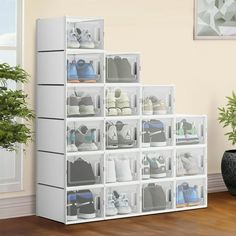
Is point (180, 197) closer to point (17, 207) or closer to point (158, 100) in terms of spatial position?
point (158, 100)

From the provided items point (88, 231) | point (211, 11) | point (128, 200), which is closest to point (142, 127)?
point (128, 200)

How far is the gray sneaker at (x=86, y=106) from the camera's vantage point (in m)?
6.21

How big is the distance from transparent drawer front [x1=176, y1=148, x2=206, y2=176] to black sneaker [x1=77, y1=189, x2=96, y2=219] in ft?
3.12

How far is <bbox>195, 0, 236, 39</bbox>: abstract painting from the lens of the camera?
751cm

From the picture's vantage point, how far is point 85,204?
624 centimetres

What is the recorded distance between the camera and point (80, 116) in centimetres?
621

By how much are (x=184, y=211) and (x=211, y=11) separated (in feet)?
6.68

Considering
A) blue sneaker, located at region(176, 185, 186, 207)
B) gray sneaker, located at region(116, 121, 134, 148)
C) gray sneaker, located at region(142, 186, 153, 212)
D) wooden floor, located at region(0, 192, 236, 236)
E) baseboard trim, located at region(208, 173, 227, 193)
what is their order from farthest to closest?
baseboard trim, located at region(208, 173, 227, 193) < blue sneaker, located at region(176, 185, 186, 207) < gray sneaker, located at region(142, 186, 153, 212) < gray sneaker, located at region(116, 121, 134, 148) < wooden floor, located at region(0, 192, 236, 236)

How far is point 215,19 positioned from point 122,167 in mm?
2011

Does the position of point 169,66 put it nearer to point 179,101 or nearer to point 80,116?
point 179,101

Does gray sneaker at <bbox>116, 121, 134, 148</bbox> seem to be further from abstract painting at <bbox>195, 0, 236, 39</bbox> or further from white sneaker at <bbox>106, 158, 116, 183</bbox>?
abstract painting at <bbox>195, 0, 236, 39</bbox>

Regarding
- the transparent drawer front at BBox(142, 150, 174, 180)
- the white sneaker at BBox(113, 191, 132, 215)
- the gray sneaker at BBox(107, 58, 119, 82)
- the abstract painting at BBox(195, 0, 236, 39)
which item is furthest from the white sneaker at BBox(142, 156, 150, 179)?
the abstract painting at BBox(195, 0, 236, 39)

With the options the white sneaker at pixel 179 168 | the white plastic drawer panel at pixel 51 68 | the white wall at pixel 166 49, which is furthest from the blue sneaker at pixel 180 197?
the white plastic drawer panel at pixel 51 68

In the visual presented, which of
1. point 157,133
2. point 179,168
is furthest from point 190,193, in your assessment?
point 157,133
